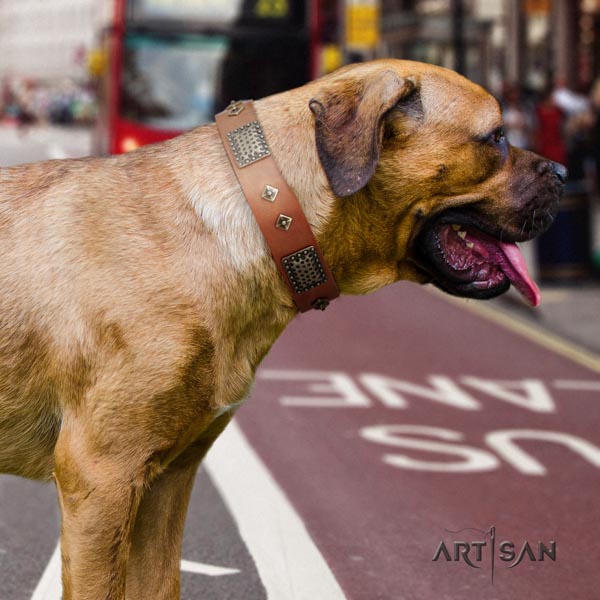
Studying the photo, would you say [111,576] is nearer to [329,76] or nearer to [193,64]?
[329,76]

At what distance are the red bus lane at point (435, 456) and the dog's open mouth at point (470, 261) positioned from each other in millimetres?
1404

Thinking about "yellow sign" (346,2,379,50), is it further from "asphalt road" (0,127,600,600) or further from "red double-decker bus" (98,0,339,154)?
"asphalt road" (0,127,600,600)

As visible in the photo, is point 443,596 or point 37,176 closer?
point 37,176

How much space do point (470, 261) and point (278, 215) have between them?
0.70 metres

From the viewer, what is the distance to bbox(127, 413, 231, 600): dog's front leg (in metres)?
3.75

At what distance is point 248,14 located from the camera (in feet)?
58.9

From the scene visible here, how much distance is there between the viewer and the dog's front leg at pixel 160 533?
12.3 ft

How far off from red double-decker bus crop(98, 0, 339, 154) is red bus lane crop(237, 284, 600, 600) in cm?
750

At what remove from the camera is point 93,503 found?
328 centimetres

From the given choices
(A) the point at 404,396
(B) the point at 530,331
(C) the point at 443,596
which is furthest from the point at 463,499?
(B) the point at 530,331

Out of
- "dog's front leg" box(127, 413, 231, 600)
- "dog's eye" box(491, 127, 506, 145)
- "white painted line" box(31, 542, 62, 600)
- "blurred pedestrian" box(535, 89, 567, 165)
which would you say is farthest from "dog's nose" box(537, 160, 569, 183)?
"blurred pedestrian" box(535, 89, 567, 165)

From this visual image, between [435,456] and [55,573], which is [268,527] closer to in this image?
[55,573]

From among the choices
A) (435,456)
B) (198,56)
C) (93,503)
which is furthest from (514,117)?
(93,503)

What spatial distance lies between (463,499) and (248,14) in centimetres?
1276
